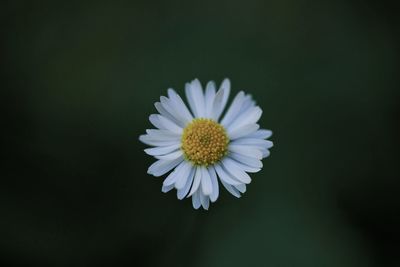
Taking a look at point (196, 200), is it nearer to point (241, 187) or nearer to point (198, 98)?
point (241, 187)

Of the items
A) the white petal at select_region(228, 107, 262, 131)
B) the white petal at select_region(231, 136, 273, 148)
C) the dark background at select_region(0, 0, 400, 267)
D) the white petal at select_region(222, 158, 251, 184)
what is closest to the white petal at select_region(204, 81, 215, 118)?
the white petal at select_region(228, 107, 262, 131)

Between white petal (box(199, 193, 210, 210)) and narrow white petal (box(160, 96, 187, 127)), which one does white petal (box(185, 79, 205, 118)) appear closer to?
narrow white petal (box(160, 96, 187, 127))

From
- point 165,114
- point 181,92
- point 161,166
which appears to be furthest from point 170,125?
point 181,92

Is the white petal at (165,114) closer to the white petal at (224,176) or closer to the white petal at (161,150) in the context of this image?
the white petal at (161,150)

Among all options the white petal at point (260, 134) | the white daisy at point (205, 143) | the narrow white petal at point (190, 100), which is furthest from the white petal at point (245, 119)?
the narrow white petal at point (190, 100)
